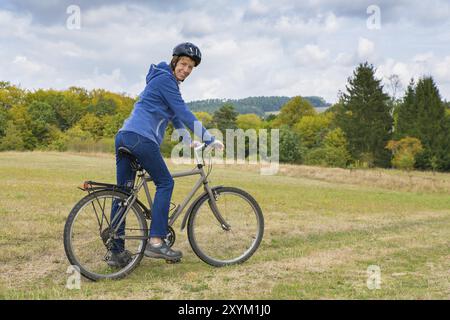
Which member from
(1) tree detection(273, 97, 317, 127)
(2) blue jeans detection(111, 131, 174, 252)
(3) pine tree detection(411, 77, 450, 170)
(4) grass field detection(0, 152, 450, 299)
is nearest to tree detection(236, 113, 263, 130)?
(1) tree detection(273, 97, 317, 127)

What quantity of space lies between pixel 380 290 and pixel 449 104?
10309 cm

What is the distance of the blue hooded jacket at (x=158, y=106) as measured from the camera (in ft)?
16.8

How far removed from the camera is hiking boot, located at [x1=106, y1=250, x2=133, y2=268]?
5.19 metres

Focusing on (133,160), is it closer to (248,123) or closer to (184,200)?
(184,200)

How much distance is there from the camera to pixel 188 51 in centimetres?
529

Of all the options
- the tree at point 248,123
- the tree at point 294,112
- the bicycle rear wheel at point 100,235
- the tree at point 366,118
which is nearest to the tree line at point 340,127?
the tree at point 366,118

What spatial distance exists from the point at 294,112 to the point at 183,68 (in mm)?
94652

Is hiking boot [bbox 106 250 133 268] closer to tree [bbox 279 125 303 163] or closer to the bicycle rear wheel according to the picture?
the bicycle rear wheel

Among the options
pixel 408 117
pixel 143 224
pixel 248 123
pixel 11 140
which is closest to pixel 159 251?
pixel 143 224

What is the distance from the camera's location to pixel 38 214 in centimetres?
965

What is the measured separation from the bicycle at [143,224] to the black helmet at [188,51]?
100 cm

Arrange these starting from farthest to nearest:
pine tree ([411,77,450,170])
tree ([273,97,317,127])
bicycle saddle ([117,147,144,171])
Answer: tree ([273,97,317,127]) < pine tree ([411,77,450,170]) < bicycle saddle ([117,147,144,171])

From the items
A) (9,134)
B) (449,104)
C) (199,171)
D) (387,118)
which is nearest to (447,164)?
(387,118)
